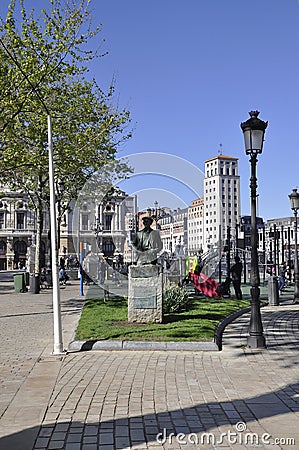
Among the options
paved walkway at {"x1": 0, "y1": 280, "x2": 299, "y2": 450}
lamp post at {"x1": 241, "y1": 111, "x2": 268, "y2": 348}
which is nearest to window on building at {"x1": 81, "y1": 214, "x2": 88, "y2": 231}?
lamp post at {"x1": 241, "y1": 111, "x2": 268, "y2": 348}

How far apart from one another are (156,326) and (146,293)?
2.98ft

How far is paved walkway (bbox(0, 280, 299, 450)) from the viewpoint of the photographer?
17.6ft

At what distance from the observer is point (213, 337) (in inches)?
431

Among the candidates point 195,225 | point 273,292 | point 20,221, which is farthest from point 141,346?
→ point 20,221

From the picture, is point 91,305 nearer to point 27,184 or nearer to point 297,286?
point 297,286

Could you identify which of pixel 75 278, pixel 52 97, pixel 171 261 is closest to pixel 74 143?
pixel 52 97

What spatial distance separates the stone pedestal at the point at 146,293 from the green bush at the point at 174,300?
1874mm

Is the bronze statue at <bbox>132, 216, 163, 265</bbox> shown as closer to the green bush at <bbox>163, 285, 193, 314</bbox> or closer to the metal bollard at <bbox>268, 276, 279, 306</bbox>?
the green bush at <bbox>163, 285, 193, 314</bbox>

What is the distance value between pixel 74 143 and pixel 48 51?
3580mm

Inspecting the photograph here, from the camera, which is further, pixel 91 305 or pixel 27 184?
pixel 27 184

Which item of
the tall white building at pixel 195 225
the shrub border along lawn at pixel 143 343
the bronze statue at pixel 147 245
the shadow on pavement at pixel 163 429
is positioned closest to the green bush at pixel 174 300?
the bronze statue at pixel 147 245

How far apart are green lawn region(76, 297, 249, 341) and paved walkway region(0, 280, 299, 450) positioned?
2.44 feet

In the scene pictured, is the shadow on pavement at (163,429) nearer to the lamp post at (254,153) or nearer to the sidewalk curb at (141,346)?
the sidewalk curb at (141,346)

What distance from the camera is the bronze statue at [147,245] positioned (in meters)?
13.4
